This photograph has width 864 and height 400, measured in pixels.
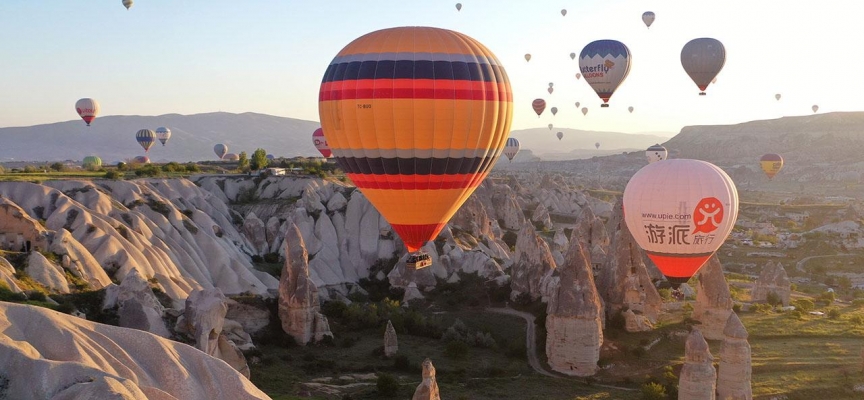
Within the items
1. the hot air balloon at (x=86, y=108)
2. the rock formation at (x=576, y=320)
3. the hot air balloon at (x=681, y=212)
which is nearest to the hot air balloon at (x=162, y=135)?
the hot air balloon at (x=86, y=108)

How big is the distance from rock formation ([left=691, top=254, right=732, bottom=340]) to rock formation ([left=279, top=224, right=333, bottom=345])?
62.5ft

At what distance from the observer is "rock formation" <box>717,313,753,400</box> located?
29797mm

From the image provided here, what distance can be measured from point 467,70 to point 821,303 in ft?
111

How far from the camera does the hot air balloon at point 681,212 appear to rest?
3288cm

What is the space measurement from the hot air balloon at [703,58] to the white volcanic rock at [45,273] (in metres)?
43.5

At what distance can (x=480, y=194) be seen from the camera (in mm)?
83188

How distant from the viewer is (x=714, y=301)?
1574 inches

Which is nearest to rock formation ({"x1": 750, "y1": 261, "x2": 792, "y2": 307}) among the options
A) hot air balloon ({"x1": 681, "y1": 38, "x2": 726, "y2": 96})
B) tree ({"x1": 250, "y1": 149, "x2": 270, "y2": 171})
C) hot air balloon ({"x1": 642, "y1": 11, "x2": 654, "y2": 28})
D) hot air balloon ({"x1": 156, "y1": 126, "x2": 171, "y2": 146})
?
hot air balloon ({"x1": 681, "y1": 38, "x2": 726, "y2": 96})

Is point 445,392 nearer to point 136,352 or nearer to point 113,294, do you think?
point 113,294

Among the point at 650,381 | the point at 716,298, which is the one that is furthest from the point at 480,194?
the point at 650,381

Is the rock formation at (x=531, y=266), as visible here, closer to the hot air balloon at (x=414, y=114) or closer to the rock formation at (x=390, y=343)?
the rock formation at (x=390, y=343)

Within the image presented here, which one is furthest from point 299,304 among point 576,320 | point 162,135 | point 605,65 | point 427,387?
point 162,135

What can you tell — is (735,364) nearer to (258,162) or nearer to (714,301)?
(714,301)

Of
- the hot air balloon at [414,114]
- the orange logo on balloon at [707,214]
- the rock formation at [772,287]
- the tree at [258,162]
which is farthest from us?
the tree at [258,162]
